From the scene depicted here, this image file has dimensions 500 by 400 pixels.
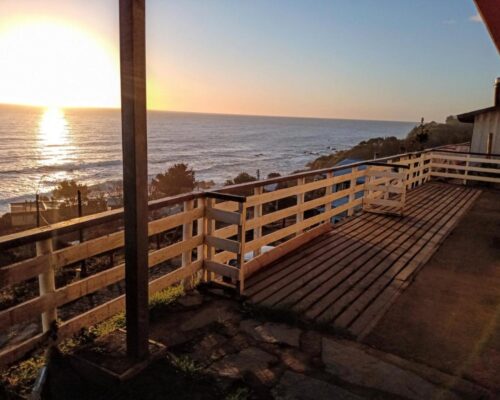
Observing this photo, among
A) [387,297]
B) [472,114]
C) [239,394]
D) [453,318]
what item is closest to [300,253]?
[387,297]

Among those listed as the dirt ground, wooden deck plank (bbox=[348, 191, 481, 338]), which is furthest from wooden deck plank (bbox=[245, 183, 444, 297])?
the dirt ground

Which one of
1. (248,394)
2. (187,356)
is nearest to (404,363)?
(248,394)

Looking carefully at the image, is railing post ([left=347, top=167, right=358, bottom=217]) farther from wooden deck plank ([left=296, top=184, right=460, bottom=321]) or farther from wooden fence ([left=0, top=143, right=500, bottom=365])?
wooden deck plank ([left=296, top=184, right=460, bottom=321])

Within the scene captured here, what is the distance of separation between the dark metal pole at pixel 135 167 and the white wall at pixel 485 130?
1263cm

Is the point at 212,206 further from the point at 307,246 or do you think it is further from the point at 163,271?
the point at 163,271

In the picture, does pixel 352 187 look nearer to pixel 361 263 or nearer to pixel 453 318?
pixel 361 263

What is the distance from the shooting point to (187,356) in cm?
291

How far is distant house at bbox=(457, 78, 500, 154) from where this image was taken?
1243 cm

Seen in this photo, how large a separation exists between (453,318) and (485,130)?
1101 centimetres

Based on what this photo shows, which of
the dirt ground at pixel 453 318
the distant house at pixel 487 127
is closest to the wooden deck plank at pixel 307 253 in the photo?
the dirt ground at pixel 453 318

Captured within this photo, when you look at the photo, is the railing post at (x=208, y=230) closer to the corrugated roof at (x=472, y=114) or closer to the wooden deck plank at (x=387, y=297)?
the wooden deck plank at (x=387, y=297)

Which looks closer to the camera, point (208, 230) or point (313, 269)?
point (208, 230)

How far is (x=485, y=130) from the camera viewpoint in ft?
42.1

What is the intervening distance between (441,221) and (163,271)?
22.9 feet
